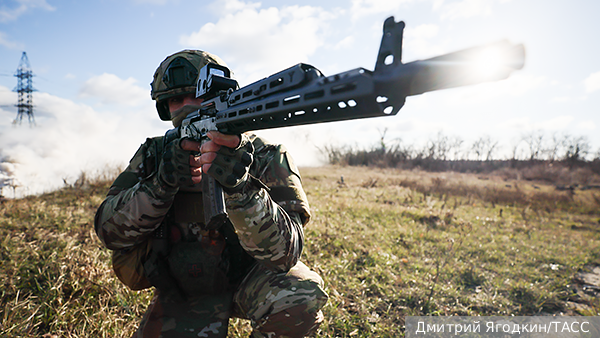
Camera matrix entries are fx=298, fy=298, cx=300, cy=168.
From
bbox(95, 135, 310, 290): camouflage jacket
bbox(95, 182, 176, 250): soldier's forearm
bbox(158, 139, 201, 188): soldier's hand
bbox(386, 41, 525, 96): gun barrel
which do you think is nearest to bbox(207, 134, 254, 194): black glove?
bbox(95, 135, 310, 290): camouflage jacket

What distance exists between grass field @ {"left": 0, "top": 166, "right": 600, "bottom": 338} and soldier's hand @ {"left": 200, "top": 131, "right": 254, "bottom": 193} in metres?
1.89

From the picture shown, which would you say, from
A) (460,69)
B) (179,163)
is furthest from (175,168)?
(460,69)

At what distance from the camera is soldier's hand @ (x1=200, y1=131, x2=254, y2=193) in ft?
6.01

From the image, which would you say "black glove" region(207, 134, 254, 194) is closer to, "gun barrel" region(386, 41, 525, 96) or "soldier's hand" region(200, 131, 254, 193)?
"soldier's hand" region(200, 131, 254, 193)

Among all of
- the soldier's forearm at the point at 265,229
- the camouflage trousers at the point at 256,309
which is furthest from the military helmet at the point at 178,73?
the camouflage trousers at the point at 256,309

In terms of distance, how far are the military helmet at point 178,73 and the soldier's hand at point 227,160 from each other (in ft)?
3.21

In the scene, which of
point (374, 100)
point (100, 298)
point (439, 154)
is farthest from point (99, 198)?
point (439, 154)

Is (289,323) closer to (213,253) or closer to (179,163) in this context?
(213,253)

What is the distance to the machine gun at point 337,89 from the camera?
3.28 ft

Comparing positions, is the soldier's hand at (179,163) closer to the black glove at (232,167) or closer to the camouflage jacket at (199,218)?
the camouflage jacket at (199,218)

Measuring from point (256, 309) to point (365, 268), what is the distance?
2637 mm

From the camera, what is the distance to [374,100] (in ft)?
3.96

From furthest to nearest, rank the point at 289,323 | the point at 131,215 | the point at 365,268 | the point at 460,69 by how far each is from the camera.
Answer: the point at 365,268
the point at 131,215
the point at 289,323
the point at 460,69

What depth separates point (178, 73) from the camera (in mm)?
2602
